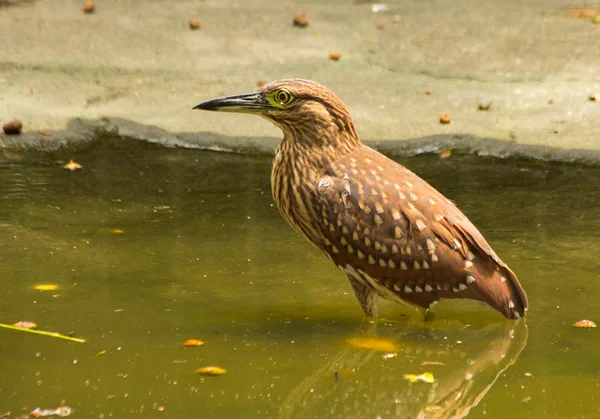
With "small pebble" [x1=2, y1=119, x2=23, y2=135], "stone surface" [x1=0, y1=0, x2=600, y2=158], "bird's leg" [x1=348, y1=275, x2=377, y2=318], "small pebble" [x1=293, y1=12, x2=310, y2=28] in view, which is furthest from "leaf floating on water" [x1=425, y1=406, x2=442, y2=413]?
"small pebble" [x1=293, y1=12, x2=310, y2=28]

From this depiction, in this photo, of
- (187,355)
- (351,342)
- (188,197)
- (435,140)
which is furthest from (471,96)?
(187,355)

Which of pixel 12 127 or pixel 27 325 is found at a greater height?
pixel 12 127

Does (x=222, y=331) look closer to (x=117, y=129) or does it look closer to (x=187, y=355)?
(x=187, y=355)

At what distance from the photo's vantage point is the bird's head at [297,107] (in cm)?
482

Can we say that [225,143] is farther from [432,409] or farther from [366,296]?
[432,409]

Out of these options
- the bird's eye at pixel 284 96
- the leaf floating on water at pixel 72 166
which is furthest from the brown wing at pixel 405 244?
the leaf floating on water at pixel 72 166

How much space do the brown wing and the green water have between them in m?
0.20

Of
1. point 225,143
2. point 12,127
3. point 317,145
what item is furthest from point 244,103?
point 12,127

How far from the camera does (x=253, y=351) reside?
14.5 feet

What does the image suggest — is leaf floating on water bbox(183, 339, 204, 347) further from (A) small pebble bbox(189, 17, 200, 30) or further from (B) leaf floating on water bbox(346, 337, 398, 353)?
(A) small pebble bbox(189, 17, 200, 30)

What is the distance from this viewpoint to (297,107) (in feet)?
15.8

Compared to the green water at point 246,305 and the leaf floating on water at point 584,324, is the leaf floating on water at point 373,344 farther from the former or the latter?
the leaf floating on water at point 584,324

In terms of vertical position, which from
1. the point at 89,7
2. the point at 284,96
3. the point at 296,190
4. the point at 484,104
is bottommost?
the point at 296,190

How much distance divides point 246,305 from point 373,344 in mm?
773
